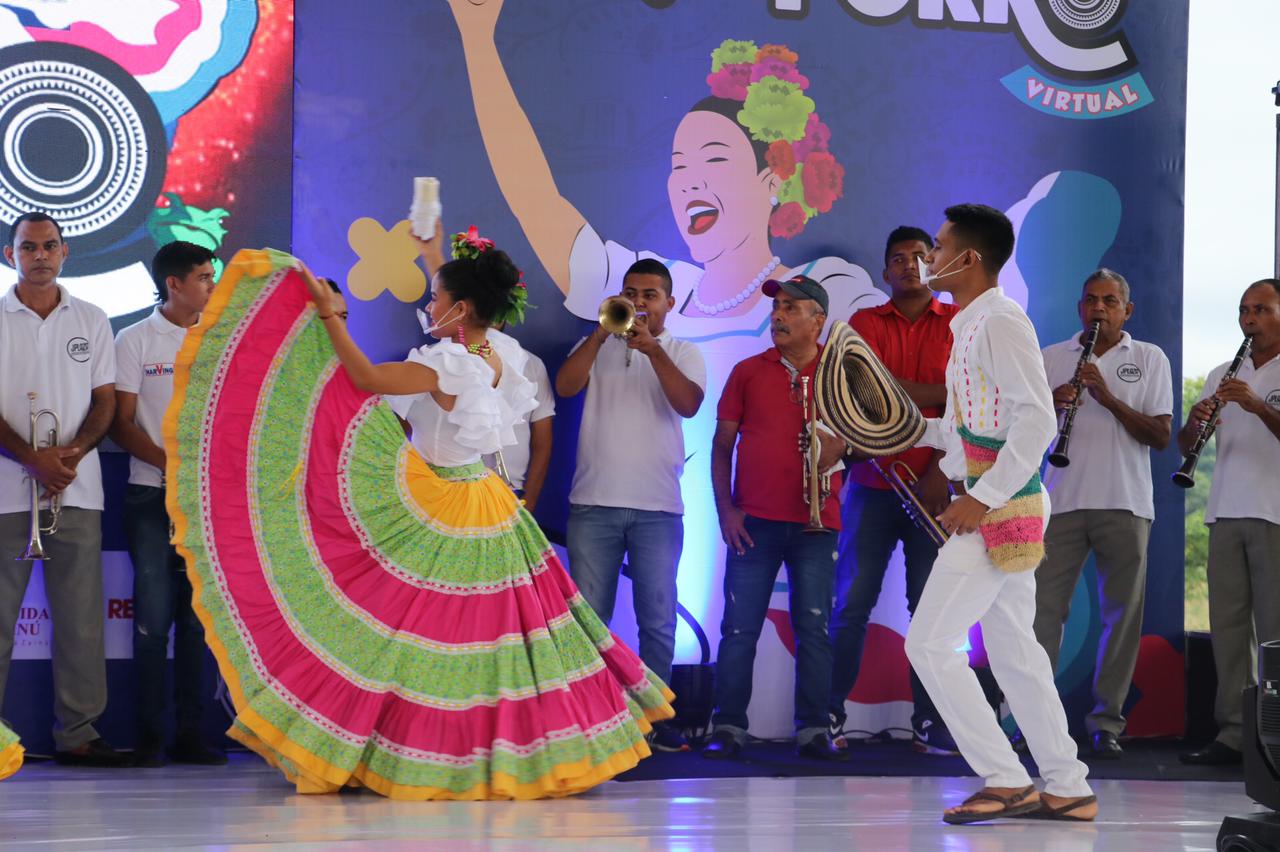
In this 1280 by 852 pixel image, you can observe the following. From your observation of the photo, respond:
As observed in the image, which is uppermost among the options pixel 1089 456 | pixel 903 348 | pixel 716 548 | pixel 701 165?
pixel 701 165

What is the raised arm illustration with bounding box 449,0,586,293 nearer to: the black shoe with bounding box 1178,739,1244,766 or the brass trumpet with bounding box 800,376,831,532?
the brass trumpet with bounding box 800,376,831,532

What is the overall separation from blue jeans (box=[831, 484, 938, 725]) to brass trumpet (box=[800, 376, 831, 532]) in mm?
333

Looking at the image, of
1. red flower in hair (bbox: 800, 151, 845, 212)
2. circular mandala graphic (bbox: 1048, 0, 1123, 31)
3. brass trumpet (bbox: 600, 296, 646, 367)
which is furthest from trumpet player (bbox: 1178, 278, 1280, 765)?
brass trumpet (bbox: 600, 296, 646, 367)

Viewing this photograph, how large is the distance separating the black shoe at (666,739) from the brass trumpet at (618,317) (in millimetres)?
1704

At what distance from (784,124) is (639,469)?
6.03 feet

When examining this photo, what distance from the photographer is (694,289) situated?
6621 millimetres

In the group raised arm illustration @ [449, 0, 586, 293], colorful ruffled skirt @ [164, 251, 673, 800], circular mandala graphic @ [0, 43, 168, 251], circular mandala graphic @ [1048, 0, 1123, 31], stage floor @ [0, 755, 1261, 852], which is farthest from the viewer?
circular mandala graphic @ [1048, 0, 1123, 31]

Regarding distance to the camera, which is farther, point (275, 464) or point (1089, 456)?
point (1089, 456)

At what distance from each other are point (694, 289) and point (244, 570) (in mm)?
2726

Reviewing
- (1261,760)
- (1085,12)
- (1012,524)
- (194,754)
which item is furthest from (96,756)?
(1085,12)

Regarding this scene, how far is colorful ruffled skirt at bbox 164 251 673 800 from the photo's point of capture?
4566 millimetres

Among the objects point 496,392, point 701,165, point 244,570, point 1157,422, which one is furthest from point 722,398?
point 244,570

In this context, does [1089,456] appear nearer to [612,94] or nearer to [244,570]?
[612,94]

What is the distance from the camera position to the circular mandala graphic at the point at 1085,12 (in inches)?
275
